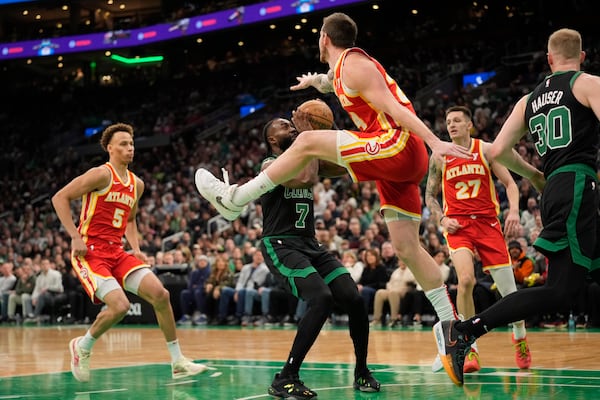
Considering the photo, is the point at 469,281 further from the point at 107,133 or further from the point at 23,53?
the point at 23,53

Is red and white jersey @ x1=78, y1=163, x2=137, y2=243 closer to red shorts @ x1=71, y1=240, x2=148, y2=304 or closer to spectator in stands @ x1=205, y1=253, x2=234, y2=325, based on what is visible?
red shorts @ x1=71, y1=240, x2=148, y2=304

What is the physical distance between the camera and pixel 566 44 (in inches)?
208

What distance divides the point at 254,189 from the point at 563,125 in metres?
2.08

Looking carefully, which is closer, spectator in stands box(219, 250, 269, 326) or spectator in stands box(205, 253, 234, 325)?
spectator in stands box(219, 250, 269, 326)

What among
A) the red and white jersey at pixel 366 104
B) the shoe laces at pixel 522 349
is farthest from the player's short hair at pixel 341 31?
the shoe laces at pixel 522 349

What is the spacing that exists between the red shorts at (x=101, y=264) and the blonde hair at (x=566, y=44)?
425 centimetres

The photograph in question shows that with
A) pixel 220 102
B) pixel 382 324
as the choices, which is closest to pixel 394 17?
pixel 220 102

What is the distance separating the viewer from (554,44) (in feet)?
17.5

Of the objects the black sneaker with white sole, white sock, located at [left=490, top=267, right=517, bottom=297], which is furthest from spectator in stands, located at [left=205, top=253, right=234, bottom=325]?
the black sneaker with white sole

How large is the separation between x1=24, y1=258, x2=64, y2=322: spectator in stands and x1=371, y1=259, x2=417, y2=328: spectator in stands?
359 inches

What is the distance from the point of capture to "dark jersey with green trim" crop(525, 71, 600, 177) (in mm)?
5141

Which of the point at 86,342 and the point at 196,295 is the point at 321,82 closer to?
the point at 86,342

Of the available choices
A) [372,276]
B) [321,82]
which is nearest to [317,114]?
[321,82]

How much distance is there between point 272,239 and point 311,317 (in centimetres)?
73
